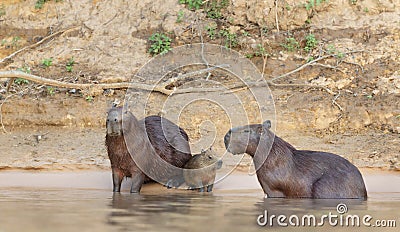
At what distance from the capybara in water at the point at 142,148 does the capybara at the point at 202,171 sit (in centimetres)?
14

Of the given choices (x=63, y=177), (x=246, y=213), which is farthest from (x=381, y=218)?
(x=63, y=177)

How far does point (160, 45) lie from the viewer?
443 inches

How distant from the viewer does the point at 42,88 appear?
1061cm

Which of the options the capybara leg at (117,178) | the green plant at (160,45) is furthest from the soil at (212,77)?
the capybara leg at (117,178)

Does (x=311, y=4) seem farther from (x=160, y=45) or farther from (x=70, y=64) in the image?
(x=70, y=64)

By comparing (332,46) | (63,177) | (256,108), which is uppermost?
(332,46)

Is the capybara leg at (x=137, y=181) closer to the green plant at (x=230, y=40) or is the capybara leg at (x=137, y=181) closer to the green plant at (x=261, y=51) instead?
the green plant at (x=261, y=51)

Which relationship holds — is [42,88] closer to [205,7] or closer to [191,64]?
[191,64]

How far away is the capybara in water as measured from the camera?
7172 mm

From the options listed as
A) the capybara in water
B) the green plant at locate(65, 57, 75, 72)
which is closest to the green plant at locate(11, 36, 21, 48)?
the green plant at locate(65, 57, 75, 72)

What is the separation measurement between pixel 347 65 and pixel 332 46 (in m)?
0.44

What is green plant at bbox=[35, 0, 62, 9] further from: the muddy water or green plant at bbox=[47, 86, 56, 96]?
the muddy water

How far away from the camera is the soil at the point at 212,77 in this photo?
360 inches

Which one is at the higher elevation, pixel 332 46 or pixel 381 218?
pixel 332 46
